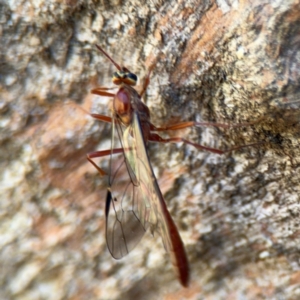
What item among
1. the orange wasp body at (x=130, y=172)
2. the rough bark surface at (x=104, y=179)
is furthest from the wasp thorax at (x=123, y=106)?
the rough bark surface at (x=104, y=179)

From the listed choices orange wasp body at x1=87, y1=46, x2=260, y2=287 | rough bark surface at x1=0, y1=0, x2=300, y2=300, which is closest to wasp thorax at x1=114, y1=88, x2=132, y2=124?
orange wasp body at x1=87, y1=46, x2=260, y2=287

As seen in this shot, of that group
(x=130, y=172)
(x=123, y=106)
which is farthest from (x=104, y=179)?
(x=123, y=106)

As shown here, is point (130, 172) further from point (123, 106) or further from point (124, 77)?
point (124, 77)

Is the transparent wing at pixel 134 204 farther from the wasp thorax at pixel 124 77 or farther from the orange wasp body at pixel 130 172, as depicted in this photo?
the wasp thorax at pixel 124 77

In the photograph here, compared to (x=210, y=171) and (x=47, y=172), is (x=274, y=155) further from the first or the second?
(x=47, y=172)

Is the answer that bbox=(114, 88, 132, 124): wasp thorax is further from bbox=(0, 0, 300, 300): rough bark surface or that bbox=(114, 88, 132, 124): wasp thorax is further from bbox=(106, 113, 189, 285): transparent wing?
bbox=(0, 0, 300, 300): rough bark surface
